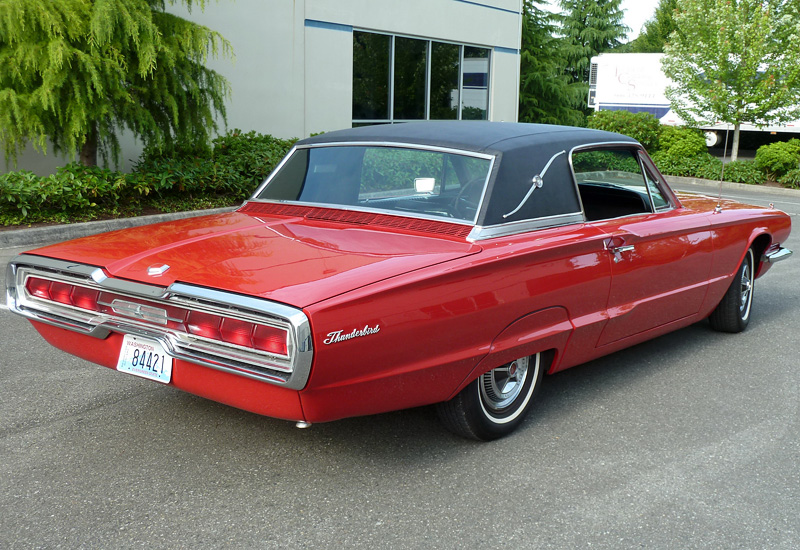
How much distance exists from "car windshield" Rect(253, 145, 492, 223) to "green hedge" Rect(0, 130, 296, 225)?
5466 millimetres

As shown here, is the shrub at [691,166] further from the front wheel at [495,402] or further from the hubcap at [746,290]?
the front wheel at [495,402]

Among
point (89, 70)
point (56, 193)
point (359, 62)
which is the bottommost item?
point (56, 193)

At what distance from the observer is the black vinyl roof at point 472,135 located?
3.95 metres

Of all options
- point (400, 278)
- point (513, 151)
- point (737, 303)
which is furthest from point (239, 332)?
point (737, 303)

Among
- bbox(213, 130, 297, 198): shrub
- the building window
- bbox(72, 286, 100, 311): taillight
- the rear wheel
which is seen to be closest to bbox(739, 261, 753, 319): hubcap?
the rear wheel

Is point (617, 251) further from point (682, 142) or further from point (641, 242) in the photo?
point (682, 142)

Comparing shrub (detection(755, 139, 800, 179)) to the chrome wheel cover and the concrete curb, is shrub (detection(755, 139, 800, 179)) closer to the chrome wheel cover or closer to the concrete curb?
the chrome wheel cover

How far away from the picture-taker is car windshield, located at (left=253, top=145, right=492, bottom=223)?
3.82 m

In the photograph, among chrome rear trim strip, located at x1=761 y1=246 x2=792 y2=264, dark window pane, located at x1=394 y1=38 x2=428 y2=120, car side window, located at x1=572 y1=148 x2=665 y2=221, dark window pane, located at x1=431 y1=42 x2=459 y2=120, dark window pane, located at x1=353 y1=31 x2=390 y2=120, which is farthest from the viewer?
dark window pane, located at x1=431 y1=42 x2=459 y2=120

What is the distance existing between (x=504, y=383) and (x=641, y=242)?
1184mm

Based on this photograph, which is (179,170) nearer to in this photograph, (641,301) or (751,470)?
(641,301)

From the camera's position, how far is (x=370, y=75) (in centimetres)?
1535

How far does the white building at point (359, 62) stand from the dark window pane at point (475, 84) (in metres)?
0.02

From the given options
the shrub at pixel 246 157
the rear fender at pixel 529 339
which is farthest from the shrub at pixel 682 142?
the rear fender at pixel 529 339
